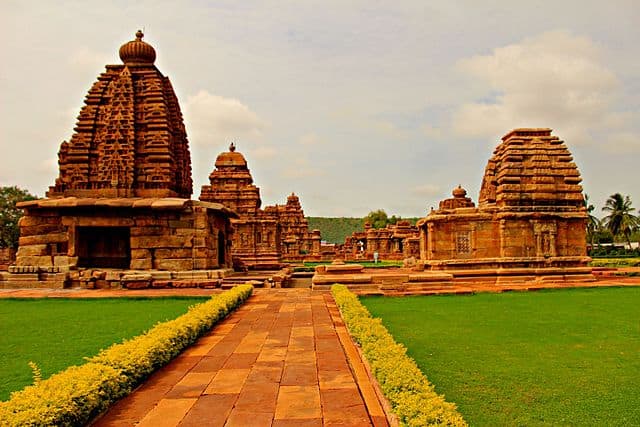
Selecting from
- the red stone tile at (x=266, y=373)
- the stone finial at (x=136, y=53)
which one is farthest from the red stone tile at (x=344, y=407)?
the stone finial at (x=136, y=53)

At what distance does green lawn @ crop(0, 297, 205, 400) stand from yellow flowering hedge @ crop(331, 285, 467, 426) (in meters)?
3.14

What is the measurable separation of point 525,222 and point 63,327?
1445 cm

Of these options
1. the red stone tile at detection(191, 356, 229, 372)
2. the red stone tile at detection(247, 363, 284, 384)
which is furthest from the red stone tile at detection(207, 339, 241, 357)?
the red stone tile at detection(247, 363, 284, 384)

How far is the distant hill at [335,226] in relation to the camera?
4535 inches

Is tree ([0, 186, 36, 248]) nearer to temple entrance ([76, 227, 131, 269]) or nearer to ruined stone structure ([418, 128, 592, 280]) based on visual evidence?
temple entrance ([76, 227, 131, 269])

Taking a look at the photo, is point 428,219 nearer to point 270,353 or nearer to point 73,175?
point 73,175

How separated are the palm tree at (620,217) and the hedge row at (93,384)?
167 feet

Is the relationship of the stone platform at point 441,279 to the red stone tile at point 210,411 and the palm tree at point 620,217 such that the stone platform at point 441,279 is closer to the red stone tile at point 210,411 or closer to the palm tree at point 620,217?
the red stone tile at point 210,411

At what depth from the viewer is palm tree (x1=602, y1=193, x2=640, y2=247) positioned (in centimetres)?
4806

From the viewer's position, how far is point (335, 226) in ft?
391

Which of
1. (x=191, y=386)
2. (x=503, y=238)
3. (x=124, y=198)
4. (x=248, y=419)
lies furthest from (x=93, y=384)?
(x=503, y=238)

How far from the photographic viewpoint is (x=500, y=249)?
58.3ft

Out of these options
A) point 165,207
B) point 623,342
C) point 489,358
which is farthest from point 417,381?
point 165,207

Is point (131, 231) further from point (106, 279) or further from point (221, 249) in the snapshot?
point (221, 249)
